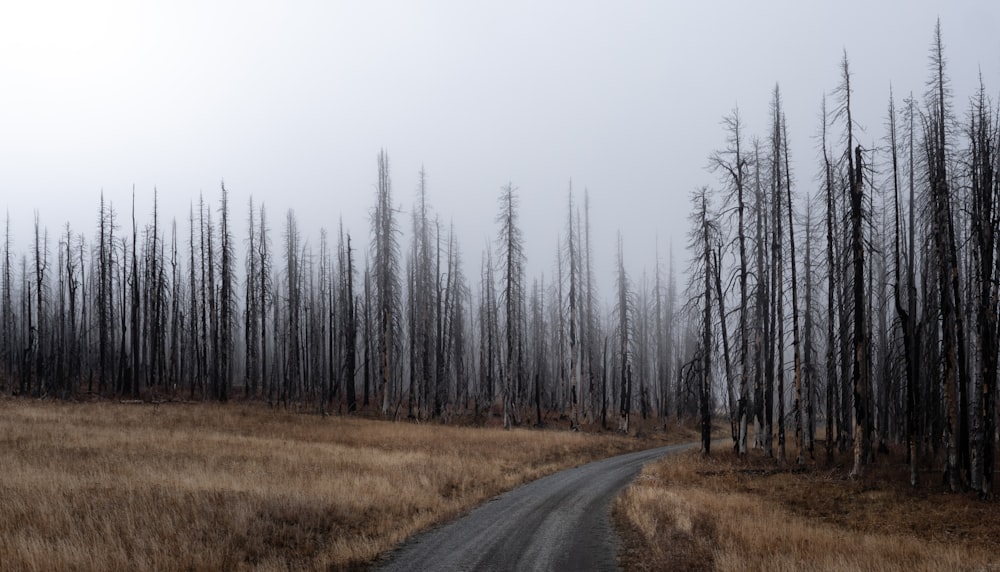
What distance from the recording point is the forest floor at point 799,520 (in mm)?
9166

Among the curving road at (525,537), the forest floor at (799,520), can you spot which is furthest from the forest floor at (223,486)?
the forest floor at (799,520)

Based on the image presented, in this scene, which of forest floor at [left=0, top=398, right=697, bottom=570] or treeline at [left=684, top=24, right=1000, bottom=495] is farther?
treeline at [left=684, top=24, right=1000, bottom=495]

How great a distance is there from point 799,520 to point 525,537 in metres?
6.79

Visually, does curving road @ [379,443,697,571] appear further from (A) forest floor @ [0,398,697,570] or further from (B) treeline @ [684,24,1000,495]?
(B) treeline @ [684,24,1000,495]

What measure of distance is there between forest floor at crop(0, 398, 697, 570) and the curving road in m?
0.72

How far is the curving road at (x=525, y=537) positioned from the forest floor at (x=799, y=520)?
58 centimetres

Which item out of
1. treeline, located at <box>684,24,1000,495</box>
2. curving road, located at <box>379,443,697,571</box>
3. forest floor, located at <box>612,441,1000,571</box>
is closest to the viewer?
forest floor, located at <box>612,441,1000,571</box>

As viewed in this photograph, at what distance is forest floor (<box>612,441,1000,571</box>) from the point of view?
9.17m

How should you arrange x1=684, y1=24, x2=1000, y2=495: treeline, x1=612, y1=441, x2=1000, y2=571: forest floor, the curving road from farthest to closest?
x1=684, y1=24, x2=1000, y2=495: treeline < the curving road < x1=612, y1=441, x2=1000, y2=571: forest floor

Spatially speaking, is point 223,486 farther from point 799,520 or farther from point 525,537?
point 799,520

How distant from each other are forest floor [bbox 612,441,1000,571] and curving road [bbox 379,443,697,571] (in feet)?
1.91

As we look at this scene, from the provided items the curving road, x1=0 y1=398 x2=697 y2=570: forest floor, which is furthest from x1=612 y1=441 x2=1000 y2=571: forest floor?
x1=0 y1=398 x2=697 y2=570: forest floor

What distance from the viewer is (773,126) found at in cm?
2498

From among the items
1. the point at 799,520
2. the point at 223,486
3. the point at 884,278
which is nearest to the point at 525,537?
the point at 799,520
